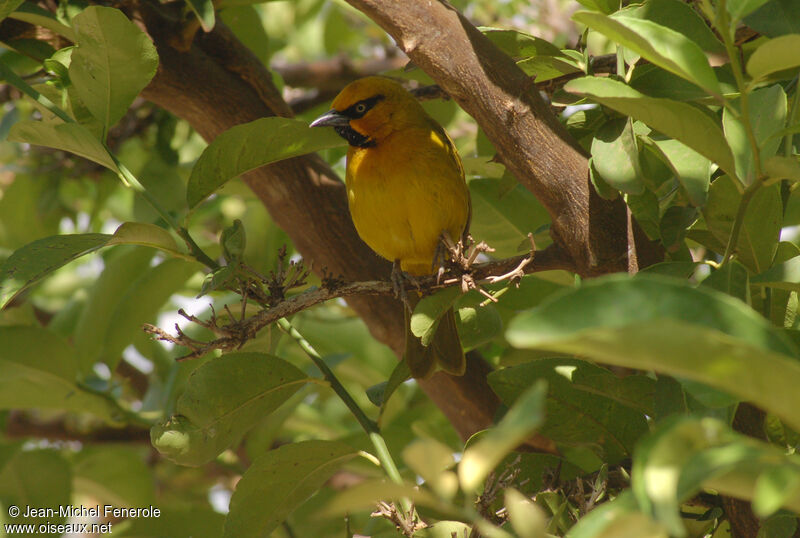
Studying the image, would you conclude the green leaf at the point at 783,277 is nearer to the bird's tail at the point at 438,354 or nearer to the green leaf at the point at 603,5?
the green leaf at the point at 603,5

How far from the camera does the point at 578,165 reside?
158 cm

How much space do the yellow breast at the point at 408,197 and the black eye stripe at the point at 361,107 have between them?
1.05ft

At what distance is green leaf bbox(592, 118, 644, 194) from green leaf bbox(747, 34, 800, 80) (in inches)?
12.3

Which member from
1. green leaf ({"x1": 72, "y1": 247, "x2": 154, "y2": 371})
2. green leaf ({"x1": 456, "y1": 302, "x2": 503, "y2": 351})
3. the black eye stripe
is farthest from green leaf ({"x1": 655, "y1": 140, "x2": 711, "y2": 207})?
green leaf ({"x1": 72, "y1": 247, "x2": 154, "y2": 371})

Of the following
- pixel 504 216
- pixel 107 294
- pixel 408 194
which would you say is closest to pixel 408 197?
pixel 408 194

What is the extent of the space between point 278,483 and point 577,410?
65 centimetres

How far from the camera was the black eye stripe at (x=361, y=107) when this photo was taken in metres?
2.87

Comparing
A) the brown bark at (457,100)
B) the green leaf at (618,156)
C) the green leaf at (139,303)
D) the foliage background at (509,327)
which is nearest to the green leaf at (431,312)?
the foliage background at (509,327)

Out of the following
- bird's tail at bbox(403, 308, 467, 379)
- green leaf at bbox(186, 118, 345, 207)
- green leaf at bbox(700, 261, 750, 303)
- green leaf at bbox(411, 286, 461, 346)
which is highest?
green leaf at bbox(700, 261, 750, 303)

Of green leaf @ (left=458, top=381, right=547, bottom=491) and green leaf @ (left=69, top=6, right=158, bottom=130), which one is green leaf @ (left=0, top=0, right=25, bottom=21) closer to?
green leaf @ (left=69, top=6, right=158, bottom=130)

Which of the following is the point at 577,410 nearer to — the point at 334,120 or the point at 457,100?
the point at 457,100

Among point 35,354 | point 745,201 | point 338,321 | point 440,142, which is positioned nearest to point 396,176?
point 440,142

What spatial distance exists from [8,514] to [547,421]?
5.01 ft

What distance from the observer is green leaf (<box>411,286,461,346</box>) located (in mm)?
1614
